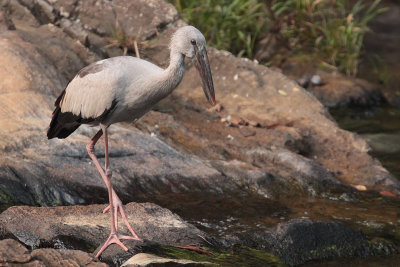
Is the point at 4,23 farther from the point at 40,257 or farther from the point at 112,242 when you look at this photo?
the point at 40,257

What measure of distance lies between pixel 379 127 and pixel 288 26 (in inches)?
104

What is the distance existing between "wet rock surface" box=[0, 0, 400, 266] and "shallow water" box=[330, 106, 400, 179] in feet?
2.64

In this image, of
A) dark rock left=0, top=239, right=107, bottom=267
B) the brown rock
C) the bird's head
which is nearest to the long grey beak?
the bird's head

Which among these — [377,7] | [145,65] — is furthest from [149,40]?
[377,7]

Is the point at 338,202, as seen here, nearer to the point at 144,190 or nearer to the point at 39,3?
the point at 144,190

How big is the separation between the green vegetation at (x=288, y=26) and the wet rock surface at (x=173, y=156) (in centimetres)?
132

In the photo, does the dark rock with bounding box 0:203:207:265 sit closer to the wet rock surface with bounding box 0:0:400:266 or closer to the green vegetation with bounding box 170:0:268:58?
the wet rock surface with bounding box 0:0:400:266

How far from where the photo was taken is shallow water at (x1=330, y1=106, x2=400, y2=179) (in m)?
8.44

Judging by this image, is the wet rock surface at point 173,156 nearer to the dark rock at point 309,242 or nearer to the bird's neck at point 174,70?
the dark rock at point 309,242

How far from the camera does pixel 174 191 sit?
6.13m

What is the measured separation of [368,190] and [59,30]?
3834mm

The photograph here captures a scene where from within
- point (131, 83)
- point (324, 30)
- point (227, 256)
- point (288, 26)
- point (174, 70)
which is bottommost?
point (288, 26)

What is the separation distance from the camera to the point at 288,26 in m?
11.6

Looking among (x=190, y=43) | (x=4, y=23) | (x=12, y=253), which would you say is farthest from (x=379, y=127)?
(x=12, y=253)
